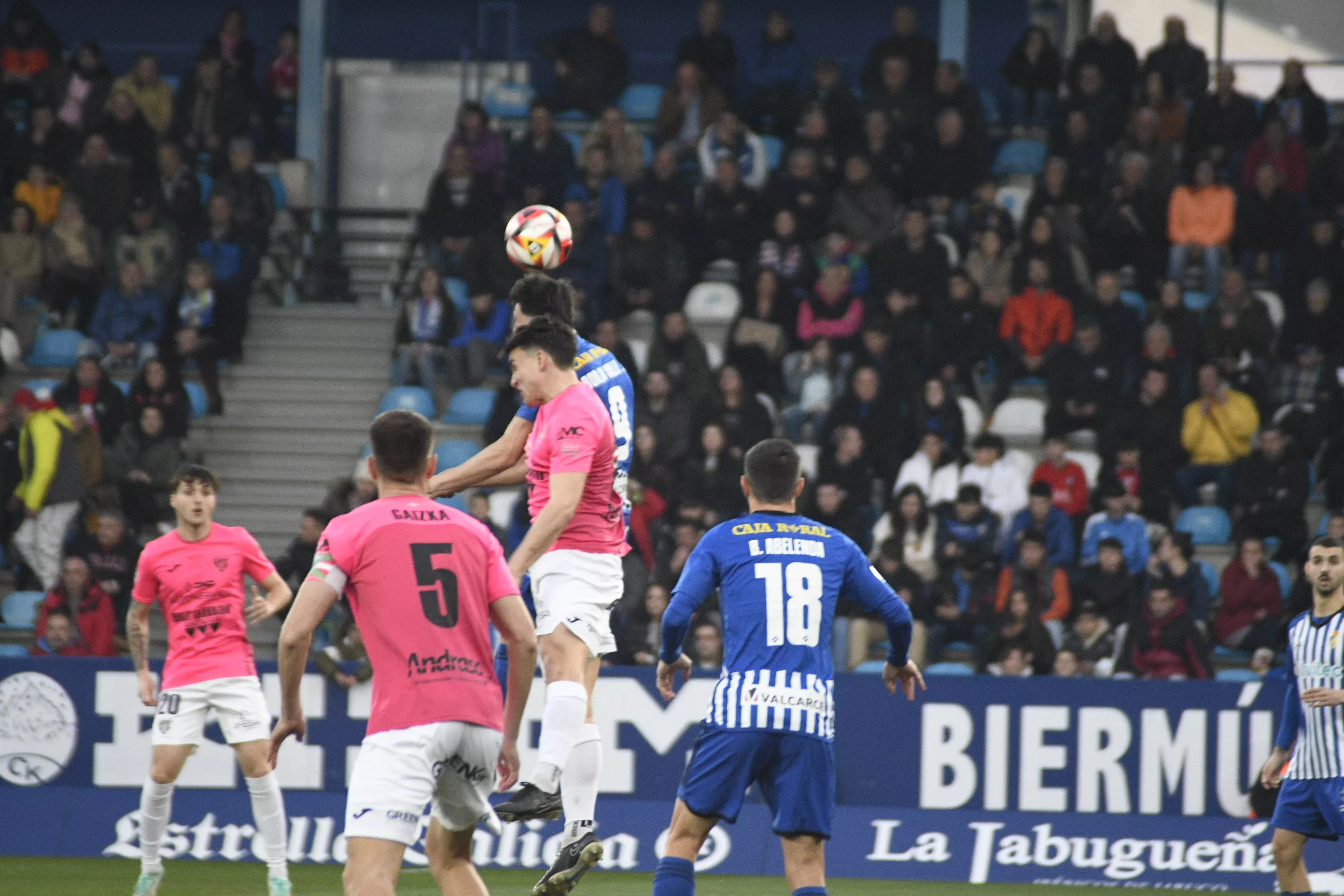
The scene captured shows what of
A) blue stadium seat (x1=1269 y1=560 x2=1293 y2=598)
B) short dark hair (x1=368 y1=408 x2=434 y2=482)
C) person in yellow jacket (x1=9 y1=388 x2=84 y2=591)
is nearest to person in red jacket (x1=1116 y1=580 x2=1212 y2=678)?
blue stadium seat (x1=1269 y1=560 x2=1293 y2=598)

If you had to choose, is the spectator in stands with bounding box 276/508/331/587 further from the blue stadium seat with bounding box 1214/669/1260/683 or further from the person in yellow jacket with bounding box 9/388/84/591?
the blue stadium seat with bounding box 1214/669/1260/683

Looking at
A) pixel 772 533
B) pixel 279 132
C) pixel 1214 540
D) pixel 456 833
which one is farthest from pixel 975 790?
pixel 279 132

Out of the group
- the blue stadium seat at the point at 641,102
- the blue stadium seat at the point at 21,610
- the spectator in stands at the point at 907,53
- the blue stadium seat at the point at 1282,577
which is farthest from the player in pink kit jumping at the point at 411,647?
the blue stadium seat at the point at 641,102

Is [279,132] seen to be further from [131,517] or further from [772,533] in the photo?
[772,533]

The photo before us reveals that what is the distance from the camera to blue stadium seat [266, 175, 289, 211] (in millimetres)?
19047

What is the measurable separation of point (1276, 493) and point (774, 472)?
966 cm

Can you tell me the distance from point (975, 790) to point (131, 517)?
8002 mm

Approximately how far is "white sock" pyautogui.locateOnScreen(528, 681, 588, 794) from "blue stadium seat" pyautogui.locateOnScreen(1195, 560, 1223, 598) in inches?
336

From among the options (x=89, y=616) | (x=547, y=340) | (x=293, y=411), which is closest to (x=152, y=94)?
(x=293, y=411)

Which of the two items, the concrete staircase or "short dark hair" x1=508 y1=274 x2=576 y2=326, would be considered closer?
"short dark hair" x1=508 y1=274 x2=576 y2=326

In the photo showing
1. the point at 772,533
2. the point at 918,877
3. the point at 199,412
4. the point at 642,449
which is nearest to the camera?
the point at 772,533

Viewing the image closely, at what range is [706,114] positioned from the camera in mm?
18188

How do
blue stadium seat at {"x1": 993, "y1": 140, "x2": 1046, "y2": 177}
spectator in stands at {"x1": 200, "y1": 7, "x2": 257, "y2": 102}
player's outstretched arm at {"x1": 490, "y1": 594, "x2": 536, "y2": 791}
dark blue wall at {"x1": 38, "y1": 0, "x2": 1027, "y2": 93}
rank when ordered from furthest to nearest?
dark blue wall at {"x1": 38, "y1": 0, "x2": 1027, "y2": 93}
spectator in stands at {"x1": 200, "y1": 7, "x2": 257, "y2": 102}
blue stadium seat at {"x1": 993, "y1": 140, "x2": 1046, "y2": 177}
player's outstretched arm at {"x1": 490, "y1": 594, "x2": 536, "y2": 791}

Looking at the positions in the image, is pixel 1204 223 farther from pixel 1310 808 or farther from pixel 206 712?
pixel 206 712
